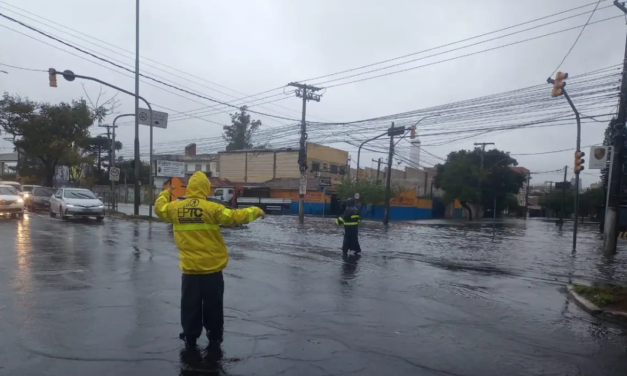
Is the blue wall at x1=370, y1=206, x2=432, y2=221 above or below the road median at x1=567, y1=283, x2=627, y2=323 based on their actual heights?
below

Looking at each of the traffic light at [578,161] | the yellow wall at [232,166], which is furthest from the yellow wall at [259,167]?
the traffic light at [578,161]

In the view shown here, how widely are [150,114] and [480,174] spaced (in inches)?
1504

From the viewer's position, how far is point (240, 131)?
247 feet

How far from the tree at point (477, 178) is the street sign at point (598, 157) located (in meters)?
35.2

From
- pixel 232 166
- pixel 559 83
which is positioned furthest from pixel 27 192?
pixel 232 166

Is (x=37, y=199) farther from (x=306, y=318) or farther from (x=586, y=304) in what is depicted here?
(x=586, y=304)

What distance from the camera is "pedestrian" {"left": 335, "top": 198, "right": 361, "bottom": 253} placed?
1427cm

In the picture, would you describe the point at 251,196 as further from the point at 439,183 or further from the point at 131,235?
the point at 131,235

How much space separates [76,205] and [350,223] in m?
14.8

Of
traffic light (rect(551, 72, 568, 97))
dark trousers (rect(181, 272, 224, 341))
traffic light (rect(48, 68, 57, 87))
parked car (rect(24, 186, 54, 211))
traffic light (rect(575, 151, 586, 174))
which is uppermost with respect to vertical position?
traffic light (rect(48, 68, 57, 87))

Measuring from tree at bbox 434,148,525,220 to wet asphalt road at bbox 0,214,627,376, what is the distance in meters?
42.3

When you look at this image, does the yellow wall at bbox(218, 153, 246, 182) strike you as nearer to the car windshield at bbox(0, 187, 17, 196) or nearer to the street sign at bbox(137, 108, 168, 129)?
the street sign at bbox(137, 108, 168, 129)

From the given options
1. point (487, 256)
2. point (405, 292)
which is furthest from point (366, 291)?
point (487, 256)

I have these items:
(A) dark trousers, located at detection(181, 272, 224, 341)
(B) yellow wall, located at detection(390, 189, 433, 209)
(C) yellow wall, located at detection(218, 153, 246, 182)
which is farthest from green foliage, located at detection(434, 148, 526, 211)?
(A) dark trousers, located at detection(181, 272, 224, 341)
